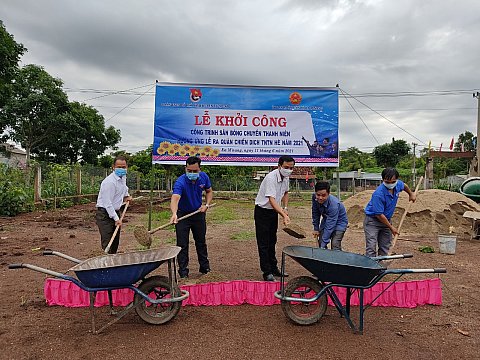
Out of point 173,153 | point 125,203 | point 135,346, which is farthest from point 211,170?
point 135,346

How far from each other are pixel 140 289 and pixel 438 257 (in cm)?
611

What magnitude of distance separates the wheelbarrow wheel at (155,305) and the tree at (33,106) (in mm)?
21114

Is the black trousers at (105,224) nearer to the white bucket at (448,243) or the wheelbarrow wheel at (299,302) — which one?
the wheelbarrow wheel at (299,302)

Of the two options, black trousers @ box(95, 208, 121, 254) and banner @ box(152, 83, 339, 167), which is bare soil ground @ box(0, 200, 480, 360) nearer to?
black trousers @ box(95, 208, 121, 254)

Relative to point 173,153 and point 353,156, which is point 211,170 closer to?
point 173,153

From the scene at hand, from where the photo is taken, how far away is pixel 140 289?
13.4 ft

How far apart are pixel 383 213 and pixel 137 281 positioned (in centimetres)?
305

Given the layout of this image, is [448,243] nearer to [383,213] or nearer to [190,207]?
[383,213]

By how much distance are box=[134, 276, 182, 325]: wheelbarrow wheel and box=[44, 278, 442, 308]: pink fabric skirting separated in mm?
434

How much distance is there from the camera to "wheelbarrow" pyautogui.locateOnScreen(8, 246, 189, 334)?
12.0 feet

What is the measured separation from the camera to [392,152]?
5188 centimetres

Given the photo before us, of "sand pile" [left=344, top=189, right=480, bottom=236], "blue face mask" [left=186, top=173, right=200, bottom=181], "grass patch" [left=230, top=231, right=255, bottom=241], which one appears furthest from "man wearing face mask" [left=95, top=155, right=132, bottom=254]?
"sand pile" [left=344, top=189, right=480, bottom=236]

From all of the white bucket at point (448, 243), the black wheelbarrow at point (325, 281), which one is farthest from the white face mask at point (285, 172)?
the white bucket at point (448, 243)

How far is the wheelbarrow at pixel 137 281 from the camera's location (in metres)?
3.65
